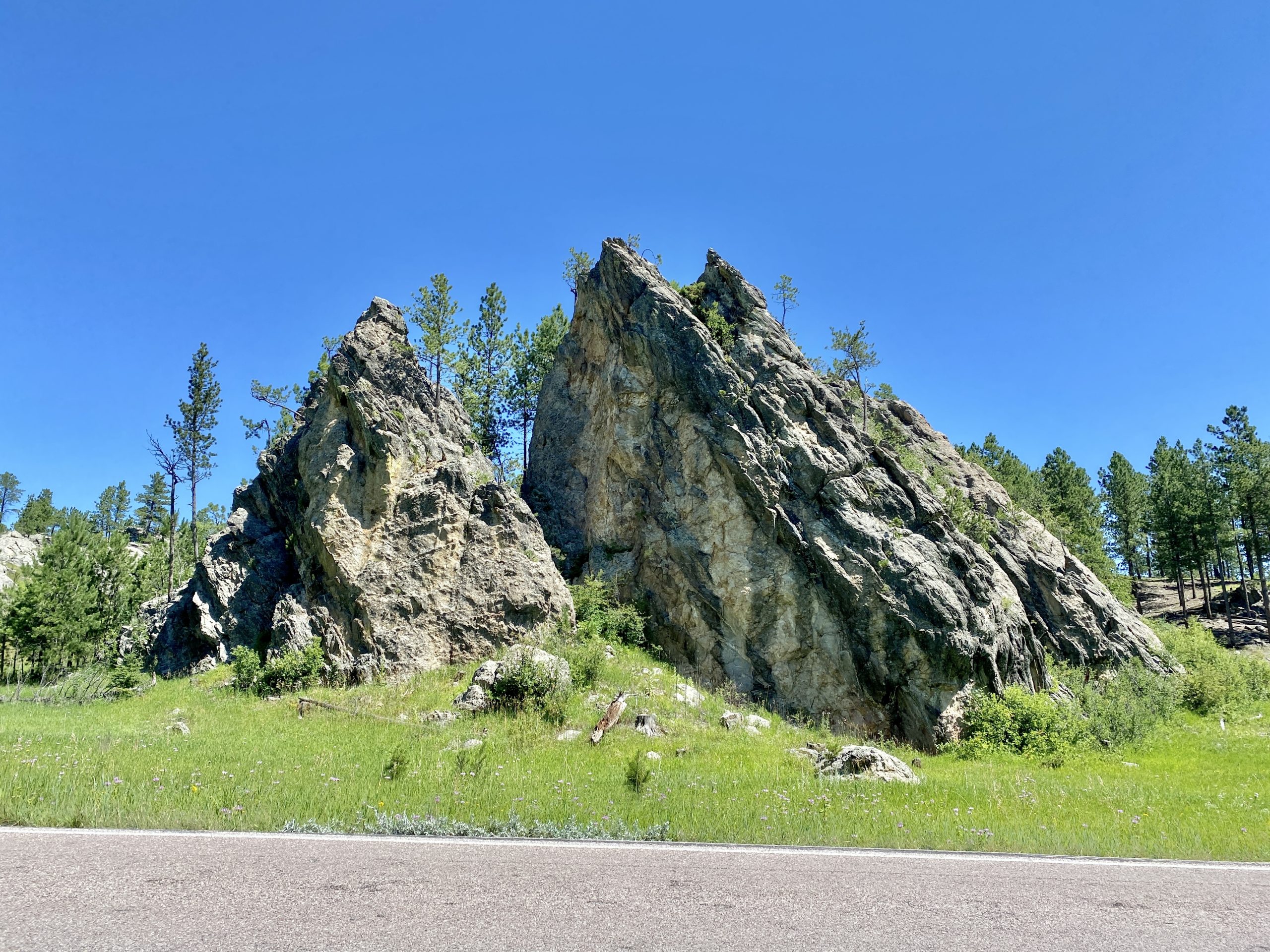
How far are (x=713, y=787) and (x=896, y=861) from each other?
14.9 ft

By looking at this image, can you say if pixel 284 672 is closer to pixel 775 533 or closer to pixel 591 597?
pixel 591 597

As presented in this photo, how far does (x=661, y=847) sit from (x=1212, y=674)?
108ft

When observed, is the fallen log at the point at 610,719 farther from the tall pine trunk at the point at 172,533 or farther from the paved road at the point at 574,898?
the tall pine trunk at the point at 172,533

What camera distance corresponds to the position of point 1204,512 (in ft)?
176

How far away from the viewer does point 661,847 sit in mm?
7781

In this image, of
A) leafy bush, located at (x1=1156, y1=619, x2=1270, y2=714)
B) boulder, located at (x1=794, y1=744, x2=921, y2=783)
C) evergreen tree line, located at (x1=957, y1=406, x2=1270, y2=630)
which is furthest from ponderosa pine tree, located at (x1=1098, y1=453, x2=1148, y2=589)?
boulder, located at (x1=794, y1=744, x2=921, y2=783)

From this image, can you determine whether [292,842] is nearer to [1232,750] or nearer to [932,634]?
[932,634]

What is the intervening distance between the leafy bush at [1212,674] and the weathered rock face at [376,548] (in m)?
27.5

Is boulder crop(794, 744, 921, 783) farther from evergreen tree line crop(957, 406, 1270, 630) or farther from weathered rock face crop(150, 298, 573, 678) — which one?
evergreen tree line crop(957, 406, 1270, 630)

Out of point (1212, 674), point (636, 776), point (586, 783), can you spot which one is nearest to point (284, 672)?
point (586, 783)

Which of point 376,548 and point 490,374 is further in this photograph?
point 490,374

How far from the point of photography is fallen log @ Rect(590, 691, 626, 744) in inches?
637

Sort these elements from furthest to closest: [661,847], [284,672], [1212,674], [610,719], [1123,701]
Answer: [1212,674] < [1123,701] < [284,672] < [610,719] < [661,847]

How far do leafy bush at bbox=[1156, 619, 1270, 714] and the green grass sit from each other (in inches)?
367
